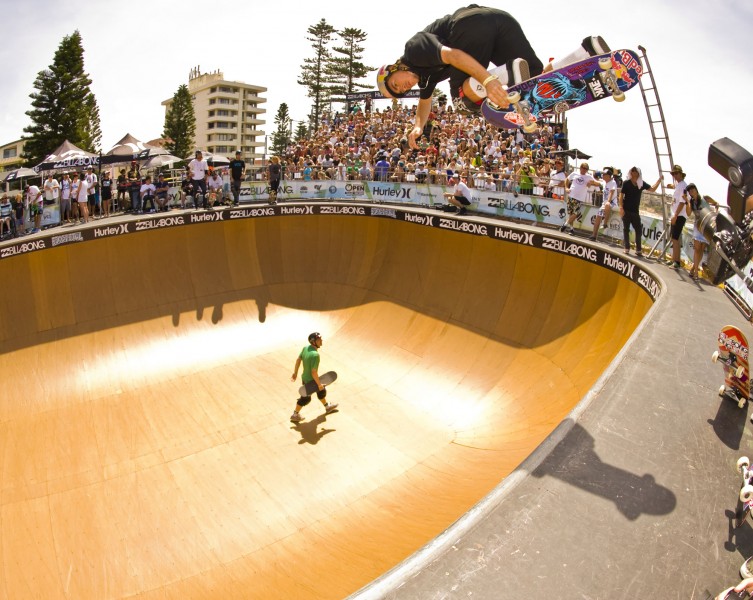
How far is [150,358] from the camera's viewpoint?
469 inches

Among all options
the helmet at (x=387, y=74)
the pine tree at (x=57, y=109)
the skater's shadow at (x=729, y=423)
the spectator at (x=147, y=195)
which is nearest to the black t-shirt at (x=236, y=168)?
the spectator at (x=147, y=195)

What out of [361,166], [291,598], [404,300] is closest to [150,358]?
[404,300]

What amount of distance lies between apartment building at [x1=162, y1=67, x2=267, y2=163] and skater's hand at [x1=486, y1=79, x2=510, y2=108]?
10179 centimetres

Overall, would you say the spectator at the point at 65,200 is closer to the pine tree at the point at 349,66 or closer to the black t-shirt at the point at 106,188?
the black t-shirt at the point at 106,188

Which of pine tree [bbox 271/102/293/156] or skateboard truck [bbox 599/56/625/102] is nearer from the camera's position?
skateboard truck [bbox 599/56/625/102]

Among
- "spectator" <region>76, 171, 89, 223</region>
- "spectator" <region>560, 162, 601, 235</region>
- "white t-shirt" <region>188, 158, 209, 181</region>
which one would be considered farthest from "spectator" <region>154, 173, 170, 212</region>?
"spectator" <region>560, 162, 601, 235</region>

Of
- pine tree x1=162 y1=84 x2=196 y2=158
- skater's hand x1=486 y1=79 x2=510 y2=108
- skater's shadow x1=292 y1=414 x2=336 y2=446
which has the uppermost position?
pine tree x1=162 y1=84 x2=196 y2=158

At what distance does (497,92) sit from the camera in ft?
19.0

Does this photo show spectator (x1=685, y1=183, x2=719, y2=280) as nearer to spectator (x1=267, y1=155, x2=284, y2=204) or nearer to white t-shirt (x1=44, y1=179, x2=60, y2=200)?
spectator (x1=267, y1=155, x2=284, y2=204)

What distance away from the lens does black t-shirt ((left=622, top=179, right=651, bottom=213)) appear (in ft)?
31.8

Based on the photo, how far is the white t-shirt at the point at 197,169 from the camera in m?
15.0

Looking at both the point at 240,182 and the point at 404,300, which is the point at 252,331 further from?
the point at 240,182

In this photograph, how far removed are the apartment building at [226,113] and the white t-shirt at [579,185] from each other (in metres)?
97.1

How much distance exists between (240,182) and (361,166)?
421cm
